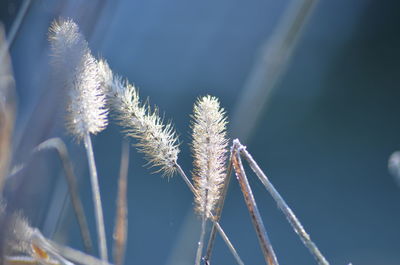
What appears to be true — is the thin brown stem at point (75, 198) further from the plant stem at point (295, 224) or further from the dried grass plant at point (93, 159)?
the plant stem at point (295, 224)

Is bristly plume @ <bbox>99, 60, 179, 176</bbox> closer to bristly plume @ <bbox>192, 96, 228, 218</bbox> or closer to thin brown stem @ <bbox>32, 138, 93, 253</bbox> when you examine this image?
bristly plume @ <bbox>192, 96, 228, 218</bbox>

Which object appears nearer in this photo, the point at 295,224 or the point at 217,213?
the point at 295,224

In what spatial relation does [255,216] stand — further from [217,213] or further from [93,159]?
[93,159]

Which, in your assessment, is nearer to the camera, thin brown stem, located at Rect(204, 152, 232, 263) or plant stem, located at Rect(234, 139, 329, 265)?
plant stem, located at Rect(234, 139, 329, 265)

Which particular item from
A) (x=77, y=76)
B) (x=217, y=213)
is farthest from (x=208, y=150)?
(x=77, y=76)

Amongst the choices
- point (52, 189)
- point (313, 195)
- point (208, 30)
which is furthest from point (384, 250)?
point (52, 189)

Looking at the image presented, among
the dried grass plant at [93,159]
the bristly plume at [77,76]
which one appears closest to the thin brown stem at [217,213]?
the dried grass plant at [93,159]

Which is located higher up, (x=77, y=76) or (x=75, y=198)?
(x=77, y=76)

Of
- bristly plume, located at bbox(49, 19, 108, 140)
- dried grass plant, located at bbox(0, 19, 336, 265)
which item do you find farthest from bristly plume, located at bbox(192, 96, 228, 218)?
bristly plume, located at bbox(49, 19, 108, 140)
